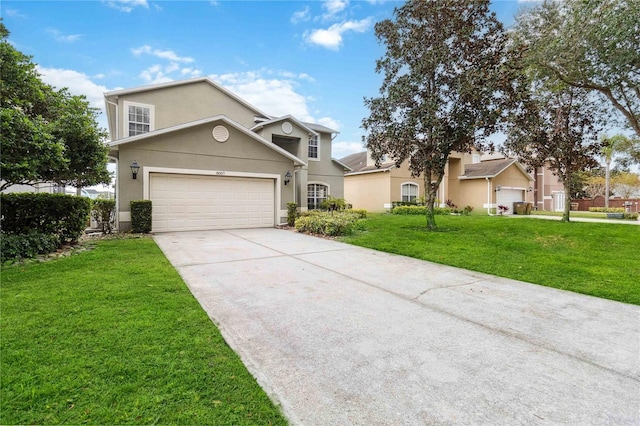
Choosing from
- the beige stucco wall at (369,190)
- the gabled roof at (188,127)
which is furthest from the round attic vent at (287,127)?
the beige stucco wall at (369,190)

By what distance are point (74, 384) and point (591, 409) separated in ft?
12.0

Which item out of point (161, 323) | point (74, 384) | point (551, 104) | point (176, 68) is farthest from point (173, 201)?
point (551, 104)

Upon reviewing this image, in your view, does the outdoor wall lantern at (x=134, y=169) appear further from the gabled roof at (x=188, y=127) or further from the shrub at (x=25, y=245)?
the shrub at (x=25, y=245)

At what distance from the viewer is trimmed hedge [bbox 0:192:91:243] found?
7.19 meters

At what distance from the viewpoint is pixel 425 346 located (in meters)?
3.09

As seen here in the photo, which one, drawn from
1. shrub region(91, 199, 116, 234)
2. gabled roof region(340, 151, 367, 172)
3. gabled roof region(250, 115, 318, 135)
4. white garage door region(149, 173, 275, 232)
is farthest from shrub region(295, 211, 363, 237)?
gabled roof region(340, 151, 367, 172)

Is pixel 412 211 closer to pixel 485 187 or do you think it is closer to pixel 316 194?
pixel 316 194

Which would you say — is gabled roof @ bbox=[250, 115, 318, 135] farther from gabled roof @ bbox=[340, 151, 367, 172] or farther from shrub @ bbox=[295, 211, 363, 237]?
gabled roof @ bbox=[340, 151, 367, 172]

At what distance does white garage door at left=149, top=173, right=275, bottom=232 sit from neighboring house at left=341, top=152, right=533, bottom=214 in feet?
35.0

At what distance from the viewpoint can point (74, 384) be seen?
2.26 m

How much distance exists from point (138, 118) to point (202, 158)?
5414mm

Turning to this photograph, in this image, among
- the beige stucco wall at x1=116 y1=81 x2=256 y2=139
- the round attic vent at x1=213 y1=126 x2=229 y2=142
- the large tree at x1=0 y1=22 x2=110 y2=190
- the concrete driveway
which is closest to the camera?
the concrete driveway

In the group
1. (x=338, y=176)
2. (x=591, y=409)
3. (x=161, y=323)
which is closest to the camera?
(x=591, y=409)

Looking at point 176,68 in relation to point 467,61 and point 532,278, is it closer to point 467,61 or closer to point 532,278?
point 467,61
